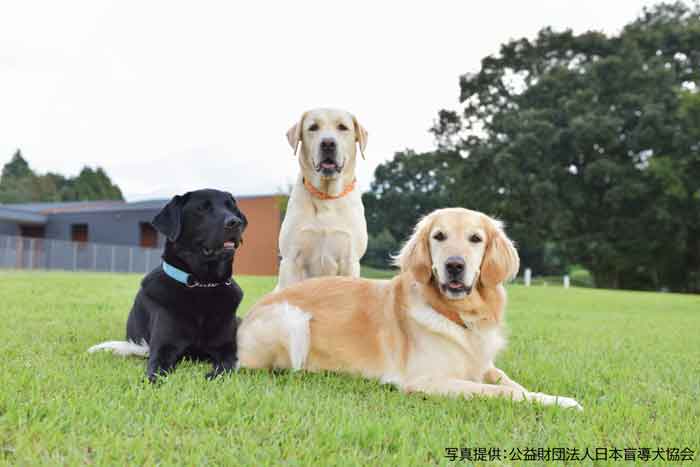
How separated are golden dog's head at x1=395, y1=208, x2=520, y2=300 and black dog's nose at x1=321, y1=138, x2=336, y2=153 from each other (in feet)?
5.03

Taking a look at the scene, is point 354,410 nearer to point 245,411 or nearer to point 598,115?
point 245,411

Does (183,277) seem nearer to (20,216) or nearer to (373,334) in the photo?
(373,334)

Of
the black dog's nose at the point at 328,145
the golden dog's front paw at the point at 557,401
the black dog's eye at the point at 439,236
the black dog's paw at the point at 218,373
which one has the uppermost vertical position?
the black dog's nose at the point at 328,145

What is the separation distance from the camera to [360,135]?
5125 mm

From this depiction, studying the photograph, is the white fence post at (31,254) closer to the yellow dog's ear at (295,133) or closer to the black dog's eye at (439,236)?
the yellow dog's ear at (295,133)

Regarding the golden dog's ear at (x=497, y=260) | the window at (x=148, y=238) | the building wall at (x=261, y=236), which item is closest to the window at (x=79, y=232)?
the window at (x=148, y=238)

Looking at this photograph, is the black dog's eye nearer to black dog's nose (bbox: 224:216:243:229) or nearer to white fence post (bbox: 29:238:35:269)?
black dog's nose (bbox: 224:216:243:229)

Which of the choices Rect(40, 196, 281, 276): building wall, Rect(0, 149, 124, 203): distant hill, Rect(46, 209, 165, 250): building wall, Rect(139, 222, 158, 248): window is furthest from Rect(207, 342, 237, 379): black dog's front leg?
Rect(0, 149, 124, 203): distant hill

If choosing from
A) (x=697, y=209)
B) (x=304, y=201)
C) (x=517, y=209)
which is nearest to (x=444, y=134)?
(x=517, y=209)

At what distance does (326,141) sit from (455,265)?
198 centimetres

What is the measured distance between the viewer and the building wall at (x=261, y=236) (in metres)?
32.8

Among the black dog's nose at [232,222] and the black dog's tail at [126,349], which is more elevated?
the black dog's nose at [232,222]

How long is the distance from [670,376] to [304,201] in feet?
10.1

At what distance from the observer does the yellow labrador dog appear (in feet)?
16.2
